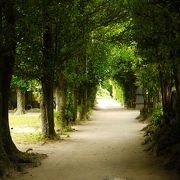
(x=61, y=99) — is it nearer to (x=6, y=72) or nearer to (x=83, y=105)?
(x=83, y=105)

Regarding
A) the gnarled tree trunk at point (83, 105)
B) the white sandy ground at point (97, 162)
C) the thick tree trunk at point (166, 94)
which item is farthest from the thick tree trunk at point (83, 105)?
the thick tree trunk at point (166, 94)

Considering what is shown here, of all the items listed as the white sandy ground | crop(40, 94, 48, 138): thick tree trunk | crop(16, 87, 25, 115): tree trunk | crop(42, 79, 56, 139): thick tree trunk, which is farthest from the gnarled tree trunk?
the white sandy ground

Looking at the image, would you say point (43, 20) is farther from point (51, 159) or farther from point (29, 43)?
point (51, 159)

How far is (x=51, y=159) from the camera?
1566cm

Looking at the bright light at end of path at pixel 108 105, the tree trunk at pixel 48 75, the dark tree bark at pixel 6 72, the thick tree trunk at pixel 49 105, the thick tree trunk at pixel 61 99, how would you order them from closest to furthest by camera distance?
the dark tree bark at pixel 6 72, the tree trunk at pixel 48 75, the thick tree trunk at pixel 49 105, the thick tree trunk at pixel 61 99, the bright light at end of path at pixel 108 105

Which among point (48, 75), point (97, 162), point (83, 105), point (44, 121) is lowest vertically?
point (97, 162)

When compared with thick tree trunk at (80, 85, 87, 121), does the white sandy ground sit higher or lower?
lower

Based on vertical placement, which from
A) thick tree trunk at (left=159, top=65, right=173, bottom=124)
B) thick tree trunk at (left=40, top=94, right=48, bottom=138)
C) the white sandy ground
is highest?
thick tree trunk at (left=159, top=65, right=173, bottom=124)

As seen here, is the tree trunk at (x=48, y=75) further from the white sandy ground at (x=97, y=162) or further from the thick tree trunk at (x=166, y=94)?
the thick tree trunk at (x=166, y=94)

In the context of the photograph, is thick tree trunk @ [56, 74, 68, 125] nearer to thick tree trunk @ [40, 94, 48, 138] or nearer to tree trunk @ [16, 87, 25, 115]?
thick tree trunk @ [40, 94, 48, 138]

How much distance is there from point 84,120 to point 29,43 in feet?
77.5

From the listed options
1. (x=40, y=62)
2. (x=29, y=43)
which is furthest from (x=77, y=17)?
(x=29, y=43)

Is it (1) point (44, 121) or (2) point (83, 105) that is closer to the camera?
(1) point (44, 121)

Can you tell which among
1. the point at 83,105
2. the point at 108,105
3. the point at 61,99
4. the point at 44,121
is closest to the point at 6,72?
the point at 44,121
